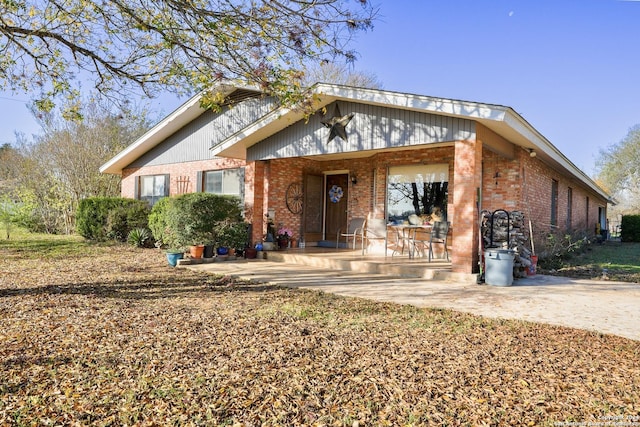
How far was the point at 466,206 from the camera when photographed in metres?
6.77

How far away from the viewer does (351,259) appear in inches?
340

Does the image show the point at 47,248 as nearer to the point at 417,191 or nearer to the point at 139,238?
the point at 139,238

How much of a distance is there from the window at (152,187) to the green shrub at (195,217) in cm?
490

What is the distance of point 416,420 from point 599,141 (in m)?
39.0

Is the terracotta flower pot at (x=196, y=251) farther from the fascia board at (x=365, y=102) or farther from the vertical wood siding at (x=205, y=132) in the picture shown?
the vertical wood siding at (x=205, y=132)

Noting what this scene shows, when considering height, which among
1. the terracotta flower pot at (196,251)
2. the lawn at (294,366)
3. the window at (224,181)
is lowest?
the lawn at (294,366)

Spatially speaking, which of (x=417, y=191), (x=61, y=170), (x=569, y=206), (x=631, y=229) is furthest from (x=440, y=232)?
(x=631, y=229)

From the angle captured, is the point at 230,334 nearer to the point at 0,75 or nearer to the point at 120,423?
the point at 120,423

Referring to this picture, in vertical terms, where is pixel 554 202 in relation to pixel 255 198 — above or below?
above

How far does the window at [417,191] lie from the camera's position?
930 centimetres

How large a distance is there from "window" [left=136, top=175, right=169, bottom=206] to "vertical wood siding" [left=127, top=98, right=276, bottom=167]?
0.56 m

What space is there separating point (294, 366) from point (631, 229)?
2493 cm

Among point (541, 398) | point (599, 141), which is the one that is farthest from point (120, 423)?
point (599, 141)

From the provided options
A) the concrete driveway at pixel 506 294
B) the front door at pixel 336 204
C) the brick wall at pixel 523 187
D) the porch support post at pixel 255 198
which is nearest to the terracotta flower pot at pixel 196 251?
the concrete driveway at pixel 506 294
